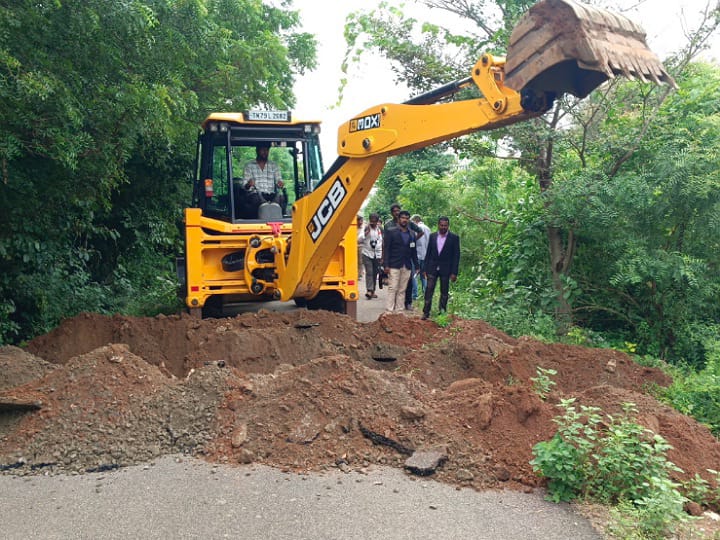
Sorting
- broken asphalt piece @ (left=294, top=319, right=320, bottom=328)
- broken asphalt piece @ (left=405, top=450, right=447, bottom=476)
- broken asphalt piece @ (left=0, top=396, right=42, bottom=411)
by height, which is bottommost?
broken asphalt piece @ (left=405, top=450, right=447, bottom=476)

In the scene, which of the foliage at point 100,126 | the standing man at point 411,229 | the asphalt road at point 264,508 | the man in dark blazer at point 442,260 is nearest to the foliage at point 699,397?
the asphalt road at point 264,508

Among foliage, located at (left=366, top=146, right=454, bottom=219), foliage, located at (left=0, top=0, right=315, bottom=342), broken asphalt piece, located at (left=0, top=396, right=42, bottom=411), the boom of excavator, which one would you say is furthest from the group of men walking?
foliage, located at (left=366, top=146, right=454, bottom=219)

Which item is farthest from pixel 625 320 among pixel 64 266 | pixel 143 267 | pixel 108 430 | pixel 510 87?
pixel 143 267

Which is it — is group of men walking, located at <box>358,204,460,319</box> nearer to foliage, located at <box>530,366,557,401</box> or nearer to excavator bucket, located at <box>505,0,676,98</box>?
foliage, located at <box>530,366,557,401</box>

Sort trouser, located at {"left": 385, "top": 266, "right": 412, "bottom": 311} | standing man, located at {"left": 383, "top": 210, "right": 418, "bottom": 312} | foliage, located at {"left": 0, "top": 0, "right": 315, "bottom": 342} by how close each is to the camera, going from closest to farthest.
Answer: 1. foliage, located at {"left": 0, "top": 0, "right": 315, "bottom": 342}
2. standing man, located at {"left": 383, "top": 210, "right": 418, "bottom": 312}
3. trouser, located at {"left": 385, "top": 266, "right": 412, "bottom": 311}

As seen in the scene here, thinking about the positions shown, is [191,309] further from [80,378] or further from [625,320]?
[625,320]

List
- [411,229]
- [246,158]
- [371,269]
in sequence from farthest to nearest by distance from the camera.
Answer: [371,269]
[411,229]
[246,158]

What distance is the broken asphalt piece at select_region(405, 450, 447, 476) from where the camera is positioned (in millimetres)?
5121

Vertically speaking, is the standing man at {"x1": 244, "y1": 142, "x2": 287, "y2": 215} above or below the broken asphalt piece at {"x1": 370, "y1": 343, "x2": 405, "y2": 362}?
above

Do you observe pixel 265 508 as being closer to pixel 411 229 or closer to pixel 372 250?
pixel 411 229

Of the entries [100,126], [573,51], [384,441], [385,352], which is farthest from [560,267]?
[100,126]

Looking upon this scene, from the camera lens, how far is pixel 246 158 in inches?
432

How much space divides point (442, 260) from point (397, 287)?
137 cm

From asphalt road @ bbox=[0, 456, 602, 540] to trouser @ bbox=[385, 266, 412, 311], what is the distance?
7.73m
